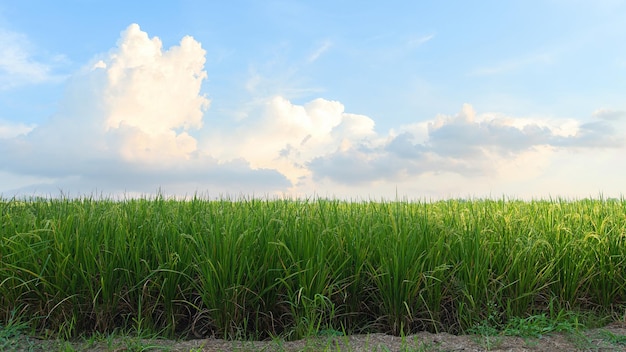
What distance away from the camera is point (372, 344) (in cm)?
324

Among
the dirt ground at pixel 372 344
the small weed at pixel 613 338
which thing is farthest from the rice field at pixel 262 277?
the small weed at pixel 613 338

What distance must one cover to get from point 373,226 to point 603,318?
1976mm

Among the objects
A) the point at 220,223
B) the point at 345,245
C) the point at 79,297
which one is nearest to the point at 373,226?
the point at 345,245

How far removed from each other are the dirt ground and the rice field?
0.21m

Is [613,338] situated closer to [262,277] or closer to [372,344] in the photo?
[372,344]

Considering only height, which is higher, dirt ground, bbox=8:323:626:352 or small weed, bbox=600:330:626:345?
dirt ground, bbox=8:323:626:352

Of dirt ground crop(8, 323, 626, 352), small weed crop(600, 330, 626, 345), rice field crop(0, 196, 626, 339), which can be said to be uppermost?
rice field crop(0, 196, 626, 339)

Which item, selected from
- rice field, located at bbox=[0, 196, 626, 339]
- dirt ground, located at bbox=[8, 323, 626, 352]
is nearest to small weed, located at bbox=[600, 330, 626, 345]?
dirt ground, located at bbox=[8, 323, 626, 352]

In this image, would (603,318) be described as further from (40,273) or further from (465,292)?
(40,273)

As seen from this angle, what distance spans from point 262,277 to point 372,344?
94cm

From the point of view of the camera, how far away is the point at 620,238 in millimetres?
4789

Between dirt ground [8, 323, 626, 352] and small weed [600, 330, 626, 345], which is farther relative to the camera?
small weed [600, 330, 626, 345]

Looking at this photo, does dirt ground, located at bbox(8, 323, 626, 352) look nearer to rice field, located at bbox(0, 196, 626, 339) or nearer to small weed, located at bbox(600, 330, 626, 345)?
small weed, located at bbox(600, 330, 626, 345)

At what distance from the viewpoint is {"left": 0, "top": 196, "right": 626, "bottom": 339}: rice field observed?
365 cm
